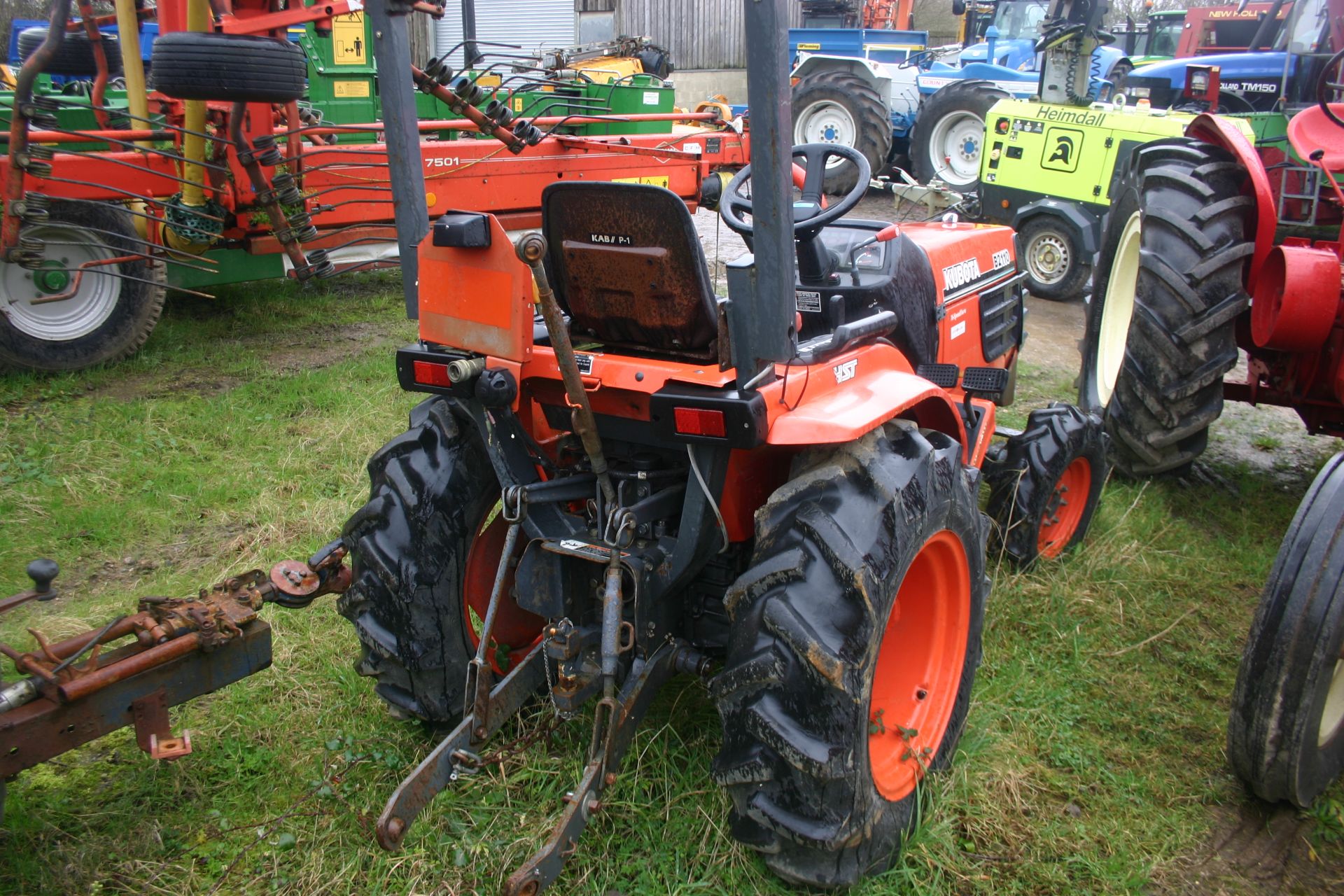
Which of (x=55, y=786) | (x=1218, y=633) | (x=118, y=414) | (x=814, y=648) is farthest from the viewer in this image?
(x=118, y=414)

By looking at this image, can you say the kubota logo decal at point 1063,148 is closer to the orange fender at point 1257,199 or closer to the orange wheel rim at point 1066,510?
the orange fender at point 1257,199

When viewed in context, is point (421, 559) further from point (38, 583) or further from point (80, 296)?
point (80, 296)

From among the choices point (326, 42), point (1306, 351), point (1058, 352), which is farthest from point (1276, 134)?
point (326, 42)

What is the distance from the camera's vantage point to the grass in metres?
2.44

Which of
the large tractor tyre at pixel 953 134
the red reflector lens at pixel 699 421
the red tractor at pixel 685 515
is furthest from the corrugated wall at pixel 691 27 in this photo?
the red reflector lens at pixel 699 421

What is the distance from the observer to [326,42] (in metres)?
8.98

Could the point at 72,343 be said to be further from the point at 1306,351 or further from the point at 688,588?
the point at 1306,351

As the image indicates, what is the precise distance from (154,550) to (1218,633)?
13.0 feet

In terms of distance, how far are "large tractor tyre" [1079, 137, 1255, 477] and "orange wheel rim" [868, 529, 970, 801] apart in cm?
187

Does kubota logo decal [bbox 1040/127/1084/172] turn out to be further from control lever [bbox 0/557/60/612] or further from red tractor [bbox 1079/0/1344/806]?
control lever [bbox 0/557/60/612]

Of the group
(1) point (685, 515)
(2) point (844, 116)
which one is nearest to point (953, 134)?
(2) point (844, 116)

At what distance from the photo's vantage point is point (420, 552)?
262 centimetres

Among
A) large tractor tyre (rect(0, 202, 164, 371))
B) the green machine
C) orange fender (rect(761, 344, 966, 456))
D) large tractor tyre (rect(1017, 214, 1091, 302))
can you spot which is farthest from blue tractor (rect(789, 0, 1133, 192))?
orange fender (rect(761, 344, 966, 456))

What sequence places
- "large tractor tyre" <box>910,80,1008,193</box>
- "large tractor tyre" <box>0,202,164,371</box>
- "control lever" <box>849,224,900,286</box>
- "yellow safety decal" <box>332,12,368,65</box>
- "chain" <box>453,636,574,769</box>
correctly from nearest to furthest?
"chain" <box>453,636,574,769</box>
"control lever" <box>849,224,900,286</box>
"large tractor tyre" <box>0,202,164,371</box>
"yellow safety decal" <box>332,12,368,65</box>
"large tractor tyre" <box>910,80,1008,193</box>
